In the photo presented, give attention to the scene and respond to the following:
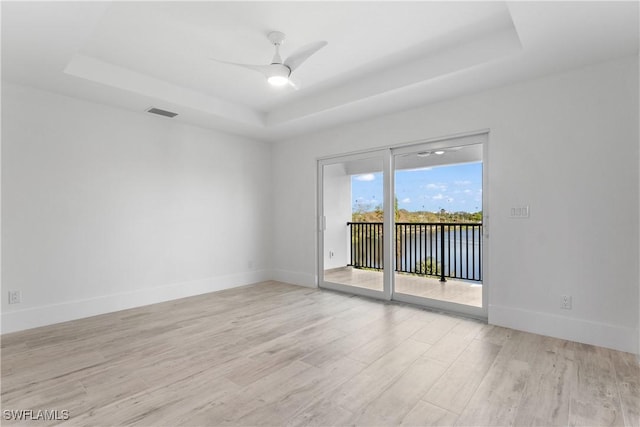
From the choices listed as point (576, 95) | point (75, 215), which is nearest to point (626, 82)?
point (576, 95)

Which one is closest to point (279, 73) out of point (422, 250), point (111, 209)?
point (111, 209)

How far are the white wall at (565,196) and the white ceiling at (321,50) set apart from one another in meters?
0.24

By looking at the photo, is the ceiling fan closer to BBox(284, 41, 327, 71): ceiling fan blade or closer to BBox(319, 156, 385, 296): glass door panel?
BBox(284, 41, 327, 71): ceiling fan blade

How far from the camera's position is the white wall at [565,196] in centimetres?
275

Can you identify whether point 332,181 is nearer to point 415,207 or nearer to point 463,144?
point 415,207

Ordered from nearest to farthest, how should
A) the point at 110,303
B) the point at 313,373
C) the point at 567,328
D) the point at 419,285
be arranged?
the point at 313,373
the point at 567,328
the point at 110,303
the point at 419,285

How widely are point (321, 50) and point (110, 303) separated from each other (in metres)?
3.83

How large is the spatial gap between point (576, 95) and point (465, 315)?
97.9 inches

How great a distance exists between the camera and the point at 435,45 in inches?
118

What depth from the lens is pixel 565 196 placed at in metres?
3.03

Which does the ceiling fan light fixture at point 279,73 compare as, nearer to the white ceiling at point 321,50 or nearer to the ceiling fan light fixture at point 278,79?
the ceiling fan light fixture at point 278,79

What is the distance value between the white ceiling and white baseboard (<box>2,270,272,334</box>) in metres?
2.39

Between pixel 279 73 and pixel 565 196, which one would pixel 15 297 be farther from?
pixel 565 196

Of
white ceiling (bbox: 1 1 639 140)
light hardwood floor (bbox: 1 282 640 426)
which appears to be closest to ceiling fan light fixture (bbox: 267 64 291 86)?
white ceiling (bbox: 1 1 639 140)
